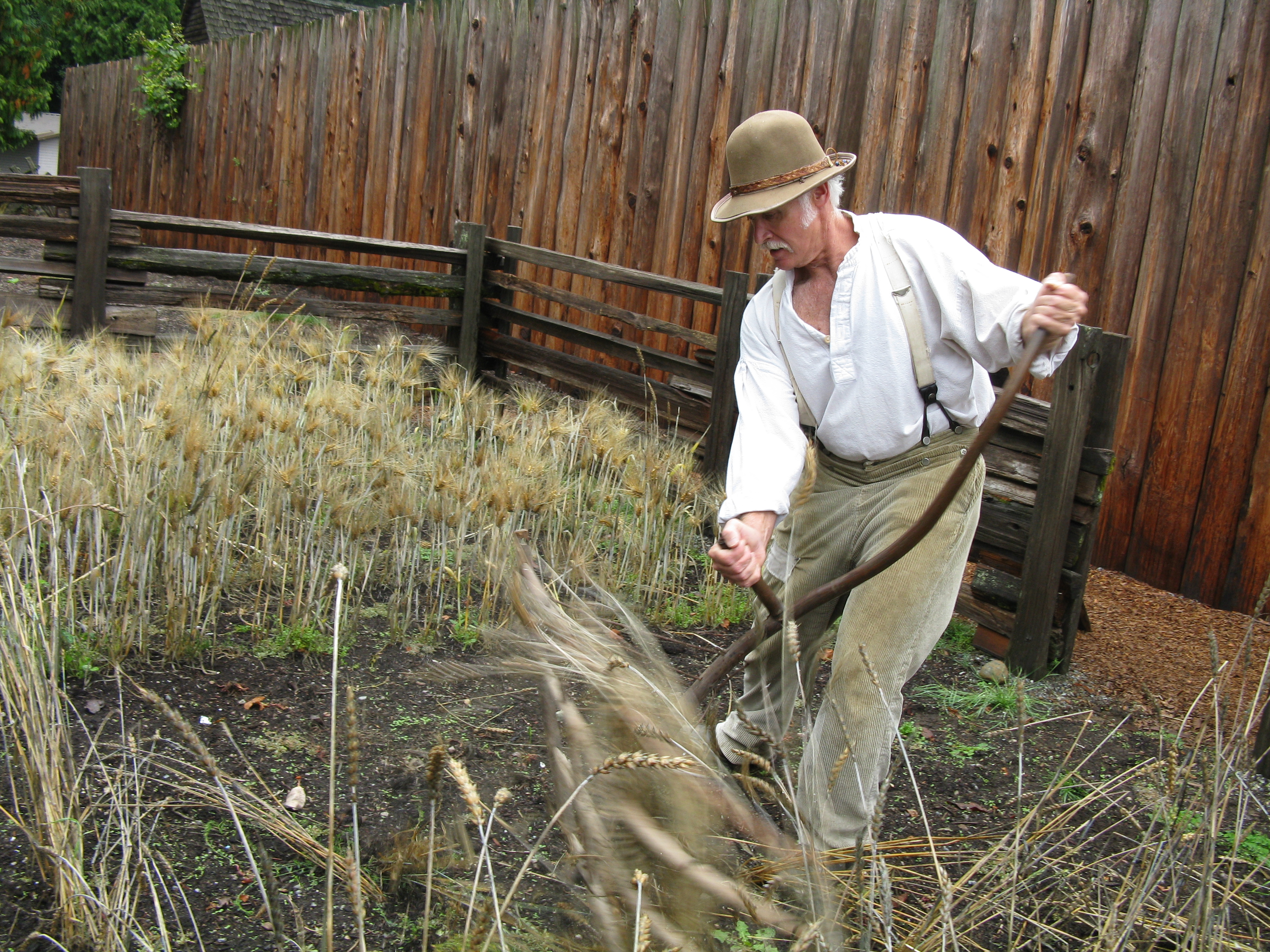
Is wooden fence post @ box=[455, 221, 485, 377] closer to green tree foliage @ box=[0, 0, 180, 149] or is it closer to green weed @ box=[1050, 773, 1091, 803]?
green weed @ box=[1050, 773, 1091, 803]

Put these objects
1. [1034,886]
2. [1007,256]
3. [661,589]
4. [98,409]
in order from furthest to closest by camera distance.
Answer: [1007,256], [661,589], [98,409], [1034,886]

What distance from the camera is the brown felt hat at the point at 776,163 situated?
255 cm

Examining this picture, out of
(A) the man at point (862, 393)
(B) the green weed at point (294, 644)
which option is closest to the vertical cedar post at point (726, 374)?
Answer: (B) the green weed at point (294, 644)

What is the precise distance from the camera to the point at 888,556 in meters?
2.07

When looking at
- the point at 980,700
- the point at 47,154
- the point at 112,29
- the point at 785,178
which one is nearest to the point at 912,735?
the point at 980,700

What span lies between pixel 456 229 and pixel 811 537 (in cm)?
551

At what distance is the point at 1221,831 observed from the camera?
288 centimetres

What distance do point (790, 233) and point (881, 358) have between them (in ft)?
1.21

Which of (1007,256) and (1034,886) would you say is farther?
(1007,256)

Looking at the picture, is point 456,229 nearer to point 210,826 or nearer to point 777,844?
point 210,826

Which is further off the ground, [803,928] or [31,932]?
[803,928]

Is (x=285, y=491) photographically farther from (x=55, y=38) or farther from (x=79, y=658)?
(x=55, y=38)

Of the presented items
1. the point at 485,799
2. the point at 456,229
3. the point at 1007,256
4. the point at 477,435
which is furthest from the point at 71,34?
the point at 485,799

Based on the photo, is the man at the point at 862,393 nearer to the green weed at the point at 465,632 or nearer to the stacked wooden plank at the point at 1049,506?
the stacked wooden plank at the point at 1049,506
